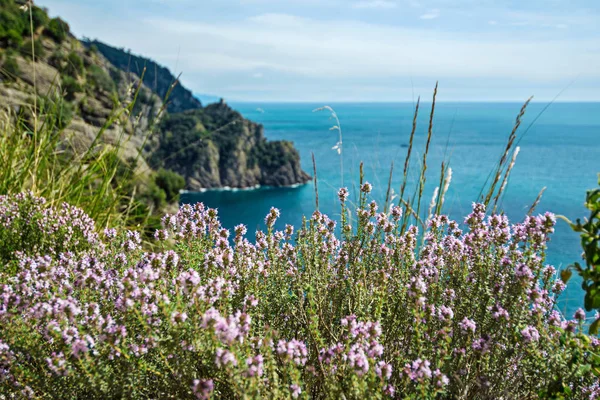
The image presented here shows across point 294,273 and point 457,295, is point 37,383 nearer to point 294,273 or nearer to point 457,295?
point 294,273

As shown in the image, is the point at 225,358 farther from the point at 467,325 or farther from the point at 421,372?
the point at 467,325

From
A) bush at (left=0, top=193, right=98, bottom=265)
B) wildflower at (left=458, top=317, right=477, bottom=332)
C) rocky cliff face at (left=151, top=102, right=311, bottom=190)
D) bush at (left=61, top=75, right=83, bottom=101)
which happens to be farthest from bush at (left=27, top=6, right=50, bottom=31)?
wildflower at (left=458, top=317, right=477, bottom=332)

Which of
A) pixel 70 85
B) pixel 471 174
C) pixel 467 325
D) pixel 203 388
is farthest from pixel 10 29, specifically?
pixel 471 174

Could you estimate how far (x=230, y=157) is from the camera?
351ft

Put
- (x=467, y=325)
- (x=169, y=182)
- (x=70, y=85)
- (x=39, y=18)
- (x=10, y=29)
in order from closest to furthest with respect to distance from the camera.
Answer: (x=467, y=325)
(x=70, y=85)
(x=10, y=29)
(x=39, y=18)
(x=169, y=182)

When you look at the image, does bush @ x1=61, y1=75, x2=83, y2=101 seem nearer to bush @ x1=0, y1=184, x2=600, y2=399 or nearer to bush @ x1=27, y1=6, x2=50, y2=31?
bush @ x1=0, y1=184, x2=600, y2=399

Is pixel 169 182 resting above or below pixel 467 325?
below

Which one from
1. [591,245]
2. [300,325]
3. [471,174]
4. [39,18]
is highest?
[39,18]

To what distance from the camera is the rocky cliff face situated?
10262 cm

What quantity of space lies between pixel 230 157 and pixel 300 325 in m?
107

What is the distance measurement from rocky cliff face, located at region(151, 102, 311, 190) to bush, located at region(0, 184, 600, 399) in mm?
100316

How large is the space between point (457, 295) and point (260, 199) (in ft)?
299

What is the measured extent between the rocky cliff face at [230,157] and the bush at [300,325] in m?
100

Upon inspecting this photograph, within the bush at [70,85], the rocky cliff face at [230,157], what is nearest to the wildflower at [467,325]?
the bush at [70,85]
